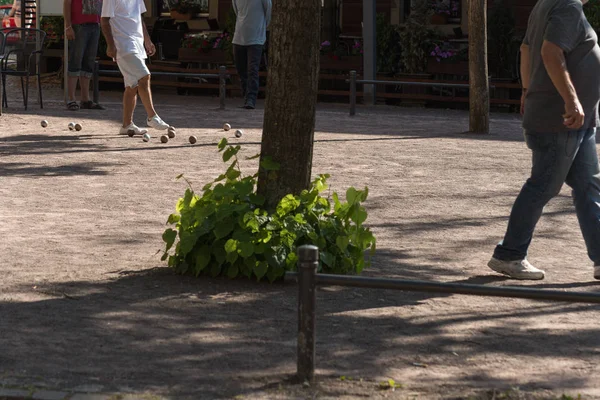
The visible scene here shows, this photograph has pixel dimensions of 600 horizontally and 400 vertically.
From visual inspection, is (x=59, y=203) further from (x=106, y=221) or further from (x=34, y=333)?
(x=34, y=333)

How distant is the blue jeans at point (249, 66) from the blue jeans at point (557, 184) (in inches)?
445

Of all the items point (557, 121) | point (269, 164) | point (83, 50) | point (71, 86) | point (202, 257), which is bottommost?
point (202, 257)

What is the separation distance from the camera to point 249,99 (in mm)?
18156

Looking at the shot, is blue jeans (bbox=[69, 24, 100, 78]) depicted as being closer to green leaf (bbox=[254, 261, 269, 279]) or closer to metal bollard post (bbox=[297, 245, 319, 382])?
green leaf (bbox=[254, 261, 269, 279])

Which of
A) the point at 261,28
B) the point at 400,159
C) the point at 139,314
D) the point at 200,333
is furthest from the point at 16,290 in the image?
the point at 261,28

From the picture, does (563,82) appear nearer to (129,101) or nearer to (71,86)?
(129,101)

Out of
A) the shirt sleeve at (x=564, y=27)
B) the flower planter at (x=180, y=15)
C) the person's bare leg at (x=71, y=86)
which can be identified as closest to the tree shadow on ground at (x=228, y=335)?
the shirt sleeve at (x=564, y=27)

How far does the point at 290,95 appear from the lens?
262 inches

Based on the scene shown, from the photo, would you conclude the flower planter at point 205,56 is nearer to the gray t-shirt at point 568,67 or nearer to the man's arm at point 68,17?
the man's arm at point 68,17

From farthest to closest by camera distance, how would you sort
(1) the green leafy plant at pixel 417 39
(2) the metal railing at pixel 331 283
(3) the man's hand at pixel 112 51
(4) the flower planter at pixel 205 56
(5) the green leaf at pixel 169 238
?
(4) the flower planter at pixel 205 56, (1) the green leafy plant at pixel 417 39, (3) the man's hand at pixel 112 51, (5) the green leaf at pixel 169 238, (2) the metal railing at pixel 331 283

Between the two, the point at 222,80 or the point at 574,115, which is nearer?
the point at 574,115

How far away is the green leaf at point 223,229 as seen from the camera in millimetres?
6480

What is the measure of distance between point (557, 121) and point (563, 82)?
259mm

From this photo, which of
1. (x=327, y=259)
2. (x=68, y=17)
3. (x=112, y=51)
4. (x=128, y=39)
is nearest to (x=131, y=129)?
(x=112, y=51)
